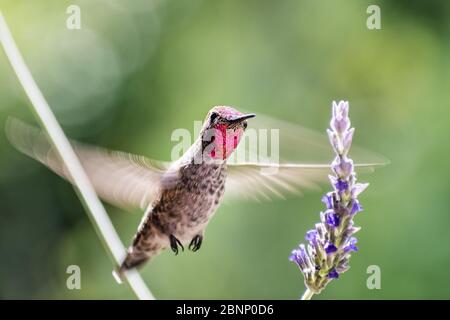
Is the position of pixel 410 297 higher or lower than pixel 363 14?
lower

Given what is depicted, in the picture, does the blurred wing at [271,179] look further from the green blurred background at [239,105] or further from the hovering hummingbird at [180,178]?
the green blurred background at [239,105]

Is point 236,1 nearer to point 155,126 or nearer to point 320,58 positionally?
point 320,58

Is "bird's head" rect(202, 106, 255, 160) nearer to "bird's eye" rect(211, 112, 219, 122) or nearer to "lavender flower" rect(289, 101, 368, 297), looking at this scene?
"bird's eye" rect(211, 112, 219, 122)

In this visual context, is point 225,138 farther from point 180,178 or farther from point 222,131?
point 180,178

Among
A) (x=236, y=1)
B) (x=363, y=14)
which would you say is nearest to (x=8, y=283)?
(x=236, y=1)

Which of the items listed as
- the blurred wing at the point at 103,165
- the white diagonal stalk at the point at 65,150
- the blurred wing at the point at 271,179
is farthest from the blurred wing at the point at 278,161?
the white diagonal stalk at the point at 65,150

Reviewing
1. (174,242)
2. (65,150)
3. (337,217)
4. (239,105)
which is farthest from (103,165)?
(239,105)

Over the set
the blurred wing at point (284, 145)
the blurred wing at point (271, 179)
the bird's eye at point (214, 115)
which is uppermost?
the bird's eye at point (214, 115)
